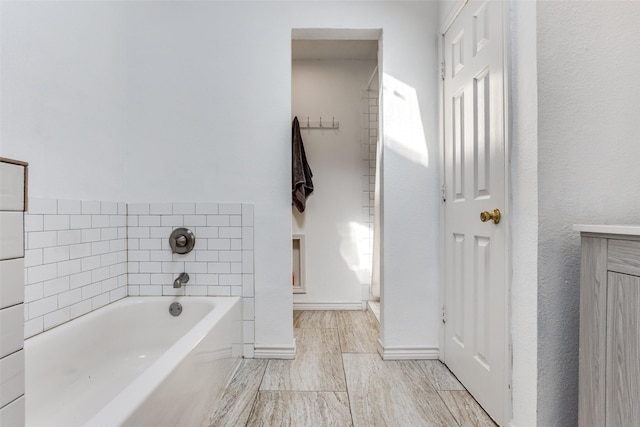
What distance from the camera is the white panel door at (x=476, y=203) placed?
1479 millimetres

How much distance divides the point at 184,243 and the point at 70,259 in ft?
1.98

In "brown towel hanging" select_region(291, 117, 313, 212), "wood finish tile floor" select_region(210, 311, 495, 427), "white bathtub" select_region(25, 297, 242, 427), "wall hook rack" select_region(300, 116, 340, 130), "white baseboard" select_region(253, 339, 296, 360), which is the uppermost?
"wall hook rack" select_region(300, 116, 340, 130)

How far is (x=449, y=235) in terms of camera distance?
2.05 m

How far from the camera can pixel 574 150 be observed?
126 centimetres

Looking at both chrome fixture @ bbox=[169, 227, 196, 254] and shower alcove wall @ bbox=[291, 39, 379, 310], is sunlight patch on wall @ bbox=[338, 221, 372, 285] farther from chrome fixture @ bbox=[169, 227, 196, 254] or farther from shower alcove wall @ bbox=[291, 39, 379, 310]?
chrome fixture @ bbox=[169, 227, 196, 254]

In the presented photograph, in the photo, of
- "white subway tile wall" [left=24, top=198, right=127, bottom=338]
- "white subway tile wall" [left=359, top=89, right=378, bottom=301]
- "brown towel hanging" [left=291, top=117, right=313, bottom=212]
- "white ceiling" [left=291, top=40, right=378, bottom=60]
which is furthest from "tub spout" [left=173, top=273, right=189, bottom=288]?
"white ceiling" [left=291, top=40, right=378, bottom=60]

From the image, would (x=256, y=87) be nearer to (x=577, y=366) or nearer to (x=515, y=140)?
(x=515, y=140)

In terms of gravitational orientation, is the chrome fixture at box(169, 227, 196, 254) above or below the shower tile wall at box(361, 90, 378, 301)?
below

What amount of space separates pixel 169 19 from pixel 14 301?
2202 millimetres

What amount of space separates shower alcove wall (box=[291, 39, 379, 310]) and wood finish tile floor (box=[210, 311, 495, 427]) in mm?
891

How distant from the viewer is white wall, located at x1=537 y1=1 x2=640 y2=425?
125 centimetres

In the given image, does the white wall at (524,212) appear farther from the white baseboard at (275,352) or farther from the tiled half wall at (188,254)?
the tiled half wall at (188,254)

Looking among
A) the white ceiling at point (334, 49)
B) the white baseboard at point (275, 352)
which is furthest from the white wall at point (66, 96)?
the white ceiling at point (334, 49)

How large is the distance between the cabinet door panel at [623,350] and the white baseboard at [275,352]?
5.13ft
